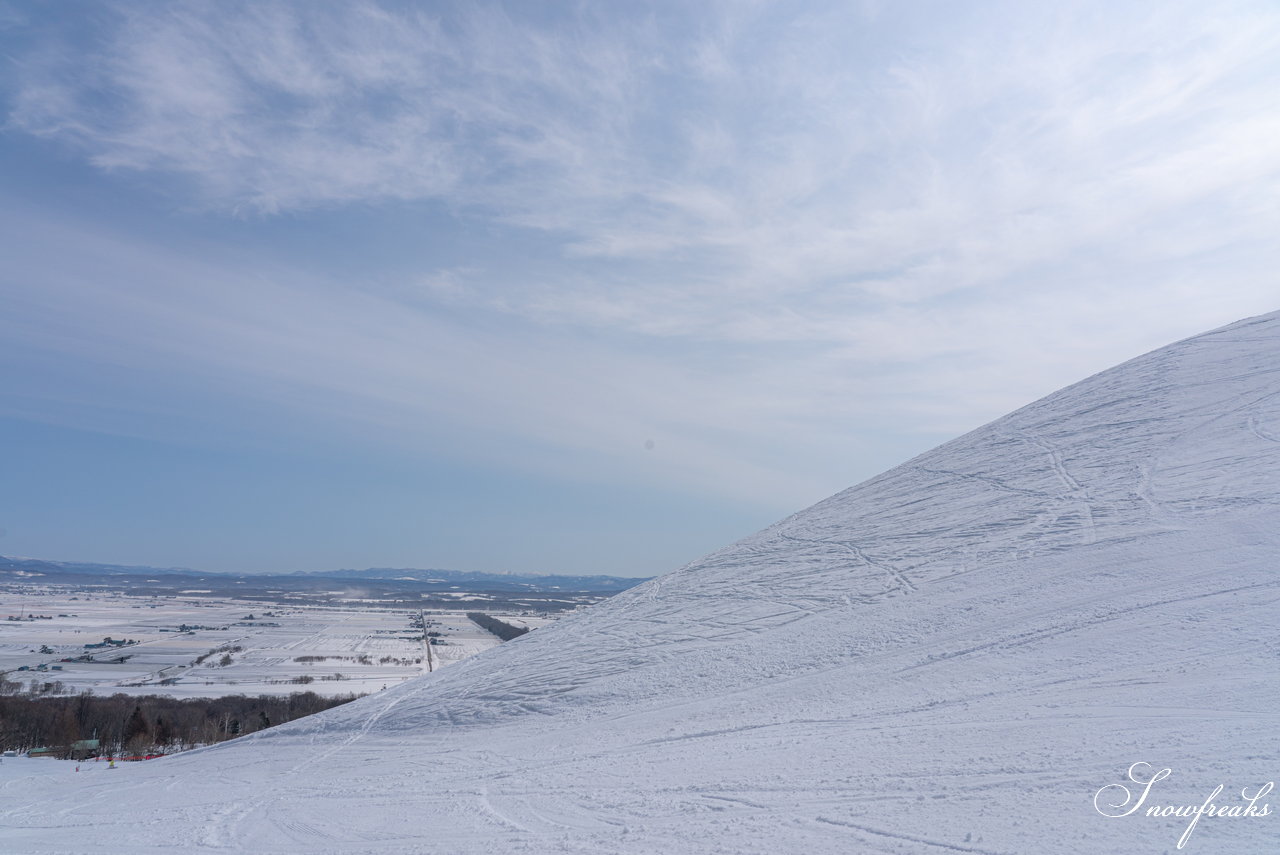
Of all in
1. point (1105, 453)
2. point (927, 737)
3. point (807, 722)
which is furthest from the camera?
point (1105, 453)

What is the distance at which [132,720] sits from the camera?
2778 cm

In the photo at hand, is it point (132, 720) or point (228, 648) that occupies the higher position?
point (132, 720)

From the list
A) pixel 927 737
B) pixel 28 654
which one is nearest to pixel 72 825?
pixel 927 737

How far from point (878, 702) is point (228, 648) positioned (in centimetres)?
6847

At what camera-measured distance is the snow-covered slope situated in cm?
573

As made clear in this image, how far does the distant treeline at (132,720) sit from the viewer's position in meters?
28.0

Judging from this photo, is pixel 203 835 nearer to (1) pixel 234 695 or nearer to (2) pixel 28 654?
(1) pixel 234 695

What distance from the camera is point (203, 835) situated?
829cm

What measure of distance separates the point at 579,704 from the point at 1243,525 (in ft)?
30.1
